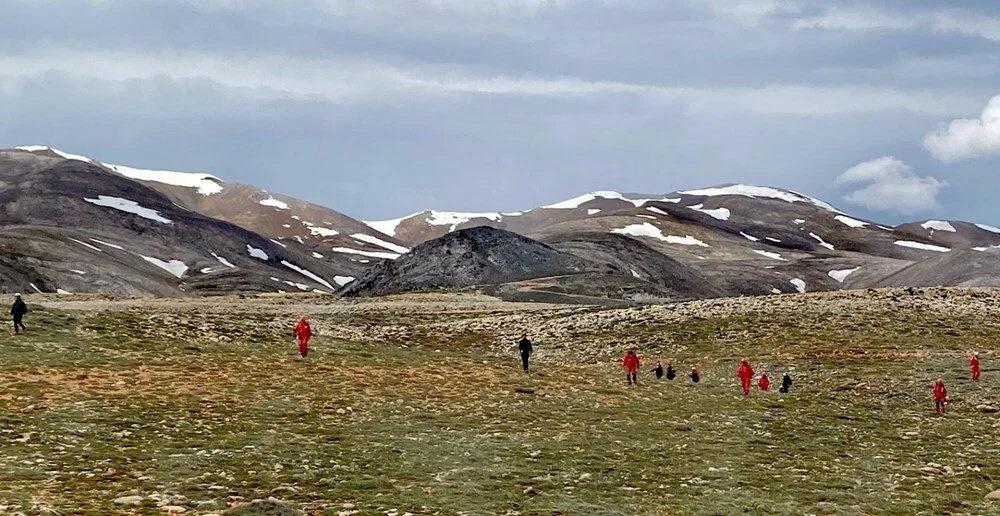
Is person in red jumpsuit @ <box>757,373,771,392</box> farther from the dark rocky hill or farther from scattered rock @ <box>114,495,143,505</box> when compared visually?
the dark rocky hill

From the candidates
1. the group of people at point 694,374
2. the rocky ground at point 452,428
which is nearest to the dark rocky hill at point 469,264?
the rocky ground at point 452,428

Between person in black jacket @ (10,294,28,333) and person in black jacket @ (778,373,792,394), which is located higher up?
person in black jacket @ (10,294,28,333)

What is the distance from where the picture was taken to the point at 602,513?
2288 cm

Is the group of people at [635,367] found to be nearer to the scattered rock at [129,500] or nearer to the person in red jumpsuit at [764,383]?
the person in red jumpsuit at [764,383]

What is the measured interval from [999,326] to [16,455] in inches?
2688

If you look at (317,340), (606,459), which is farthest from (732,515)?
(317,340)

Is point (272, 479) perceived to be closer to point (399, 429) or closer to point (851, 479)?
point (399, 429)

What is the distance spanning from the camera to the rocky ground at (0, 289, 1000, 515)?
24.0m

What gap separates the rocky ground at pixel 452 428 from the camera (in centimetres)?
2405

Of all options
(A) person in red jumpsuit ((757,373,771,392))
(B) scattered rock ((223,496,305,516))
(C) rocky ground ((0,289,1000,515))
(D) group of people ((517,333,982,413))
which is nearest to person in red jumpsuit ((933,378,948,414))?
(D) group of people ((517,333,982,413))

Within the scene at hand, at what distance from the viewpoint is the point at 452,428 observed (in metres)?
33.2

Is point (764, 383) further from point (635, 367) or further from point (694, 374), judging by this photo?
point (635, 367)

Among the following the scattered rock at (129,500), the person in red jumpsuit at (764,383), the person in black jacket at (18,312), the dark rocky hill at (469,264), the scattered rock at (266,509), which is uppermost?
the dark rocky hill at (469,264)

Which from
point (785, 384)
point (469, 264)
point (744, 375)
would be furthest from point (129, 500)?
point (469, 264)
